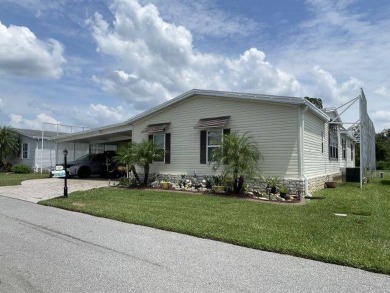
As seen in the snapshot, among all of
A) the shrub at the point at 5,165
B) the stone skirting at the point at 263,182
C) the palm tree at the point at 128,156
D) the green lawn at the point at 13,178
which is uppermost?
the palm tree at the point at 128,156

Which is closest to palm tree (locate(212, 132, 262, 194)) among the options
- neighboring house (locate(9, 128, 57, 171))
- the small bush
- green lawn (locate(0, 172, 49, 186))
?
green lawn (locate(0, 172, 49, 186))

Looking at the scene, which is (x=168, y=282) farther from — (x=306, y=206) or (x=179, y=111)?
(x=179, y=111)

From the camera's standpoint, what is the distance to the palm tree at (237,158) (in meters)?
12.3

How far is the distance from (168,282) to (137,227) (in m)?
3.43

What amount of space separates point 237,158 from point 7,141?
2474cm

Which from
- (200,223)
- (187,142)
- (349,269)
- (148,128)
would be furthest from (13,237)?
(148,128)

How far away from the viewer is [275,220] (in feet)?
26.1

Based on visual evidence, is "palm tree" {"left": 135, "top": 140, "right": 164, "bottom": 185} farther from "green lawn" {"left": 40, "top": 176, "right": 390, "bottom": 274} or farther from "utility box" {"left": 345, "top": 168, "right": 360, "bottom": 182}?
"utility box" {"left": 345, "top": 168, "right": 360, "bottom": 182}

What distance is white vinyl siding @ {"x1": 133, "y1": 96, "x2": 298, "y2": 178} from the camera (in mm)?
12727

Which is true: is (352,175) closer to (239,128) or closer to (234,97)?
(239,128)

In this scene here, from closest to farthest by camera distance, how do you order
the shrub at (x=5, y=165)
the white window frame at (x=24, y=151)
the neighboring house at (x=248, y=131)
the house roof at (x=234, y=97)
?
the house roof at (x=234, y=97)
the neighboring house at (x=248, y=131)
the white window frame at (x=24, y=151)
the shrub at (x=5, y=165)

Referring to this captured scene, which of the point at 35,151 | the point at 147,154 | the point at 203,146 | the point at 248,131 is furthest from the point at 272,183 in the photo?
the point at 35,151

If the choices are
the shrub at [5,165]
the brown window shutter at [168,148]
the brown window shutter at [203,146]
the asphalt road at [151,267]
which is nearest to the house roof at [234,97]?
the brown window shutter at [168,148]

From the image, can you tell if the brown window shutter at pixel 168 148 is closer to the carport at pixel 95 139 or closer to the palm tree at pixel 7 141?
the carport at pixel 95 139
